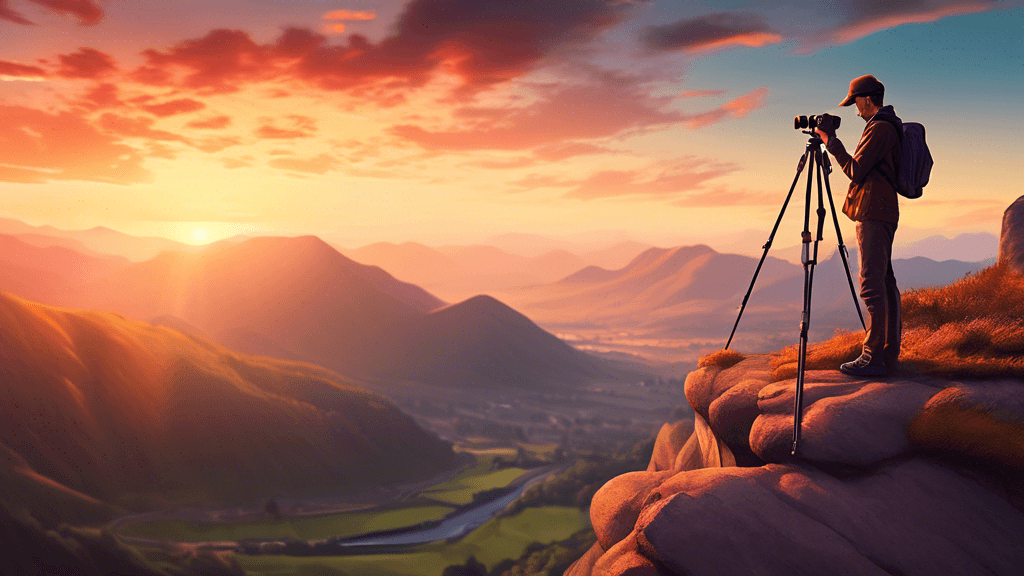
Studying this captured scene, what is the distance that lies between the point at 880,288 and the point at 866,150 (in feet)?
7.93

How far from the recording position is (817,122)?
9.41m

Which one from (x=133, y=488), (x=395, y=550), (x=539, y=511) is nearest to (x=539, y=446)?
(x=539, y=511)

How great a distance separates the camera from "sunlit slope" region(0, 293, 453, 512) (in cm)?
8569

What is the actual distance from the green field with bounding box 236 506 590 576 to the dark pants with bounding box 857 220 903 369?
3119 inches

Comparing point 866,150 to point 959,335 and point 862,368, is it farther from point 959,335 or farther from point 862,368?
point 959,335

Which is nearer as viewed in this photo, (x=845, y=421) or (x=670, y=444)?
(x=845, y=421)

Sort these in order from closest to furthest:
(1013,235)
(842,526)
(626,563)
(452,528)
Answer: (842,526) → (626,563) → (1013,235) → (452,528)

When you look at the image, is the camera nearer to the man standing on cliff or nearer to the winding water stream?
the man standing on cliff

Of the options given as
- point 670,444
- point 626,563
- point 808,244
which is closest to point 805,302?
point 808,244

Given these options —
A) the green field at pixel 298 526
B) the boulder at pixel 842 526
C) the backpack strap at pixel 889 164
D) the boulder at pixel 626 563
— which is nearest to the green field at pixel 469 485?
the green field at pixel 298 526

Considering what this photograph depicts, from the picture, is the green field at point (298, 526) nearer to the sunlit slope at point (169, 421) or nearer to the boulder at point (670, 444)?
the sunlit slope at point (169, 421)

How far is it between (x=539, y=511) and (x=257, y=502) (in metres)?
51.5

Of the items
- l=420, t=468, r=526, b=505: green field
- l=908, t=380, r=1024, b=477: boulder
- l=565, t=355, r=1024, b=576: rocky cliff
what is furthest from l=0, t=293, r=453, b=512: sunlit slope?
l=908, t=380, r=1024, b=477: boulder

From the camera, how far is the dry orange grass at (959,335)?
369 inches
